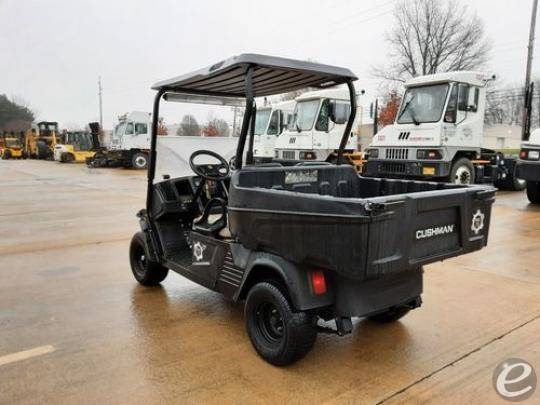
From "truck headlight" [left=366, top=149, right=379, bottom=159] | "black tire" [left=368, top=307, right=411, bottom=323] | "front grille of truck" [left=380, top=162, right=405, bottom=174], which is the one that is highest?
"truck headlight" [left=366, top=149, right=379, bottom=159]

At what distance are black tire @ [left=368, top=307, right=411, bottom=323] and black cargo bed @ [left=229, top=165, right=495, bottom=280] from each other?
2.54ft

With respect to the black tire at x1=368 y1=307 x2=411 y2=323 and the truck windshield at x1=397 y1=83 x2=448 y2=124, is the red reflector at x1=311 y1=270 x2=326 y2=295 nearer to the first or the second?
the black tire at x1=368 y1=307 x2=411 y2=323

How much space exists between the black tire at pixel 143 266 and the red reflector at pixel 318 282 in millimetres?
2159

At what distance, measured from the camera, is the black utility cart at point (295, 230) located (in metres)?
2.68

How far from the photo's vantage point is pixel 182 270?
4109 mm

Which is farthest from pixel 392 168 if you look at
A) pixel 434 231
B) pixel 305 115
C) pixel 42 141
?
pixel 42 141

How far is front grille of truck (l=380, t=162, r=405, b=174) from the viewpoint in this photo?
11859 mm

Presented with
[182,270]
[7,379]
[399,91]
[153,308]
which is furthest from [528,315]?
[399,91]

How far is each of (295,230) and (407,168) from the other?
9413mm

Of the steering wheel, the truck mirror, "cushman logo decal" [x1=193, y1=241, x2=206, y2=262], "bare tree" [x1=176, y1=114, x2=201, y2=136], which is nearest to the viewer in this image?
"cushman logo decal" [x1=193, y1=241, x2=206, y2=262]

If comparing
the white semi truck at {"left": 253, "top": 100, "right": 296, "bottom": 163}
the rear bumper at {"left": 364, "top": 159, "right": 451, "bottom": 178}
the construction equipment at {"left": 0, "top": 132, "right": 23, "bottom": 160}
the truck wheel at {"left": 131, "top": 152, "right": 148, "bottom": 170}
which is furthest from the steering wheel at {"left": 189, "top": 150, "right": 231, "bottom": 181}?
the construction equipment at {"left": 0, "top": 132, "right": 23, "bottom": 160}

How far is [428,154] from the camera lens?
11.3 metres

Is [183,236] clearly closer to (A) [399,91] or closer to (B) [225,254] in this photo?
(B) [225,254]

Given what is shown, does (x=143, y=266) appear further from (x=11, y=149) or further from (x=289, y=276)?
(x=11, y=149)
